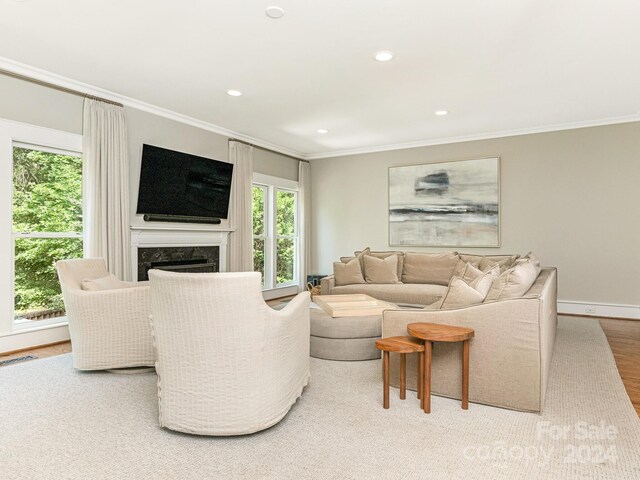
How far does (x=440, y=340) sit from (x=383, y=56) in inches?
97.8

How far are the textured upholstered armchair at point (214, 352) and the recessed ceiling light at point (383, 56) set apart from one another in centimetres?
243

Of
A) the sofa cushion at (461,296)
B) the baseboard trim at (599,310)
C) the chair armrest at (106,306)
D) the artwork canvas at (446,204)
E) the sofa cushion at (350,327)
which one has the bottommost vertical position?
the baseboard trim at (599,310)

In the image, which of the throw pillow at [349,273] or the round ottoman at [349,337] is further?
the throw pillow at [349,273]

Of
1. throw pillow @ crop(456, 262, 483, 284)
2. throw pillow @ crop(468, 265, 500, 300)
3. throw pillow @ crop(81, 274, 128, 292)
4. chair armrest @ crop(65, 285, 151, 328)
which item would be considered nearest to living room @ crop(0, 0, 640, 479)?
chair armrest @ crop(65, 285, 151, 328)

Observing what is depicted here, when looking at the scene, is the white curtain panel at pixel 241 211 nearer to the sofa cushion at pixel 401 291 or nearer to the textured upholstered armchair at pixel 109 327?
the sofa cushion at pixel 401 291

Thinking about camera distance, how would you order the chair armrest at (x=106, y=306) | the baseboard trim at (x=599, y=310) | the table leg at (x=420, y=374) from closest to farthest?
the table leg at (x=420, y=374)
the chair armrest at (x=106, y=306)
the baseboard trim at (x=599, y=310)

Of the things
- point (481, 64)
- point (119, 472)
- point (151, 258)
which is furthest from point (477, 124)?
point (119, 472)

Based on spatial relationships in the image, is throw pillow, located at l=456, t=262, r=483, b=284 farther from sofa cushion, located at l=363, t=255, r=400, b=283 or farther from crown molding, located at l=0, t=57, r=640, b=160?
crown molding, located at l=0, t=57, r=640, b=160

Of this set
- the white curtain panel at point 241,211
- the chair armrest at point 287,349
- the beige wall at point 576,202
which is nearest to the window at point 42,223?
the white curtain panel at point 241,211

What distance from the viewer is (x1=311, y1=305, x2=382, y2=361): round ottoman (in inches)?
138

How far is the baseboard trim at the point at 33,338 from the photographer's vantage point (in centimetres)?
382

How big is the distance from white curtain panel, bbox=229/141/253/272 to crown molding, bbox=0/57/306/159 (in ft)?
0.81

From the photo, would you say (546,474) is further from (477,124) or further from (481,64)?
(477,124)

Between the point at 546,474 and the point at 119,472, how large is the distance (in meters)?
1.93
